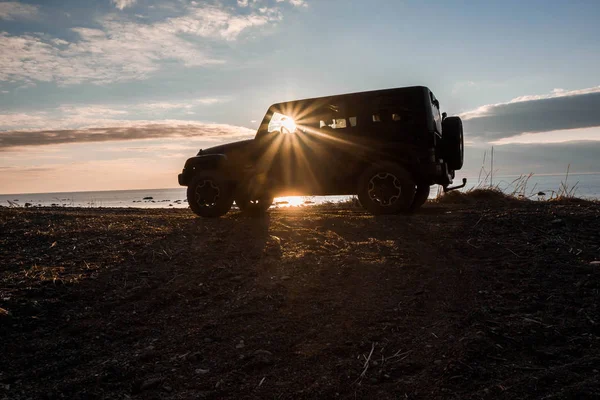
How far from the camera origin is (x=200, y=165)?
365 inches

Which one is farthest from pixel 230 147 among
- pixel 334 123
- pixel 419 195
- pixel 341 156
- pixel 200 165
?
pixel 419 195

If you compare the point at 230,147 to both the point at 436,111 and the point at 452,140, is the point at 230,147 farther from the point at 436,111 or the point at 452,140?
the point at 452,140

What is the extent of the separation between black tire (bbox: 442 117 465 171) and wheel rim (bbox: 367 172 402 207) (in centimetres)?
130

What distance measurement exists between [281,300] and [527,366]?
1974 millimetres

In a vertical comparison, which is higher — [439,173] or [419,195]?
[439,173]

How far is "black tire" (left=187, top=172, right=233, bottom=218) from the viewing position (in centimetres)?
889

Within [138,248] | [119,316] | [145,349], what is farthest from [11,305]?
[138,248]

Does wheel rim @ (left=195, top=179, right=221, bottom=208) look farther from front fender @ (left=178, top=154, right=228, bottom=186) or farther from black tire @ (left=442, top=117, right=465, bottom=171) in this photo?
black tire @ (left=442, top=117, right=465, bottom=171)

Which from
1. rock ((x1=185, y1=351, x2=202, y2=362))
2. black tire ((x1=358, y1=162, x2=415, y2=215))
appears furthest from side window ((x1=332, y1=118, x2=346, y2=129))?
rock ((x1=185, y1=351, x2=202, y2=362))

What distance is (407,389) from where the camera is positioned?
9.35 feet

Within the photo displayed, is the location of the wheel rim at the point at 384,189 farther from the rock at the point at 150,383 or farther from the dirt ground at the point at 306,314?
the rock at the point at 150,383

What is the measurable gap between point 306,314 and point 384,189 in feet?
14.8

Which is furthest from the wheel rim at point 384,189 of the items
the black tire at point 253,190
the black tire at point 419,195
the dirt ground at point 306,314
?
the black tire at point 253,190

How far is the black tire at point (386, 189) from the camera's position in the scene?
7.80 metres
